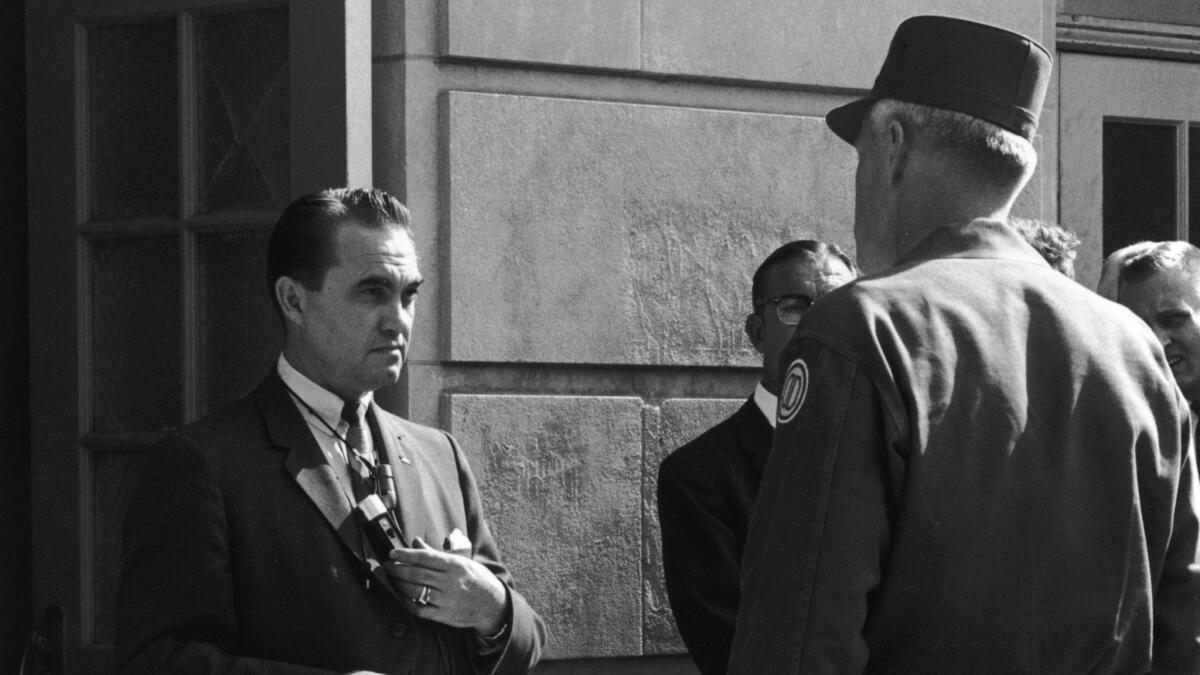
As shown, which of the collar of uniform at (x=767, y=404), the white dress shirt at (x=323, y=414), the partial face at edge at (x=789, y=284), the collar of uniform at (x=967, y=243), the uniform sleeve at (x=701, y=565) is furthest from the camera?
the partial face at edge at (x=789, y=284)

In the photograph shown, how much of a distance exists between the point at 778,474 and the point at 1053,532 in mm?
393

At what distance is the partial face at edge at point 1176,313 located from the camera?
4828mm

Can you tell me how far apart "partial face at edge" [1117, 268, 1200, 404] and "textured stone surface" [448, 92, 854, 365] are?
100cm

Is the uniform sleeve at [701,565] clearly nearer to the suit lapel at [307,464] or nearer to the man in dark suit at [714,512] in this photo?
the man in dark suit at [714,512]

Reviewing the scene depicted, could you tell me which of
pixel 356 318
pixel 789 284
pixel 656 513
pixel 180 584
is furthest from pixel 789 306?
pixel 180 584

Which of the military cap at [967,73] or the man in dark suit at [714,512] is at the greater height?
the military cap at [967,73]

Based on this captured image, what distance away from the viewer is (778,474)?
2.73 m

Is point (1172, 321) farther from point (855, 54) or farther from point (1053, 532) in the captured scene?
point (1053, 532)

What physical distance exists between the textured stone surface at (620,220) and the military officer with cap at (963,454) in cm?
217

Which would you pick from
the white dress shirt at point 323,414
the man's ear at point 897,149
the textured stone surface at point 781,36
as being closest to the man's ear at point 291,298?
the white dress shirt at point 323,414

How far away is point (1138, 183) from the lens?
6.61 meters

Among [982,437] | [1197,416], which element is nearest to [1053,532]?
[982,437]

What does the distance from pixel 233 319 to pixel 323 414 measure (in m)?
1.20

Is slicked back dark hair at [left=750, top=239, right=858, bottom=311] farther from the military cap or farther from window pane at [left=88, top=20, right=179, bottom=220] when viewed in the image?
the military cap
